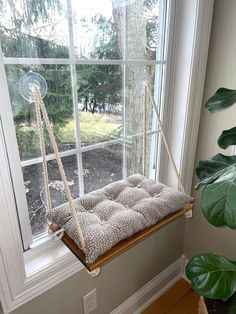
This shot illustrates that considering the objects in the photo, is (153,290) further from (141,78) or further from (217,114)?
(141,78)

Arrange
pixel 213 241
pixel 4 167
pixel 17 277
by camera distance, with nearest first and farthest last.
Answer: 1. pixel 4 167
2. pixel 17 277
3. pixel 213 241

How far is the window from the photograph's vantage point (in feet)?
2.61

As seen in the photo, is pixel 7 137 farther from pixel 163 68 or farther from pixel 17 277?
pixel 163 68

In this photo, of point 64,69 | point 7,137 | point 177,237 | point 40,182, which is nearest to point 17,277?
point 40,182

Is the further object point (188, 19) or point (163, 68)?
point (163, 68)

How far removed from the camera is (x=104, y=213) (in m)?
0.82

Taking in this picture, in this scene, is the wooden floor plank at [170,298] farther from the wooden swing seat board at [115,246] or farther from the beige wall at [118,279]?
the wooden swing seat board at [115,246]

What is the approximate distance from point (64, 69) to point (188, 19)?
645 mm

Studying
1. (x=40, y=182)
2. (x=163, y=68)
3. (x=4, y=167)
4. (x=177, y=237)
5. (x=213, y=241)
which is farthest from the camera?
(x=177, y=237)

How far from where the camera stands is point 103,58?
1.00 metres

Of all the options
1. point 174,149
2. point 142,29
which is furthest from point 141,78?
point 174,149

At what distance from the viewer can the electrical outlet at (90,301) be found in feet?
3.59

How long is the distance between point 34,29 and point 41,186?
57cm

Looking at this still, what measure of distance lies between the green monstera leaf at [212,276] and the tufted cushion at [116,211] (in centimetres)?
25
